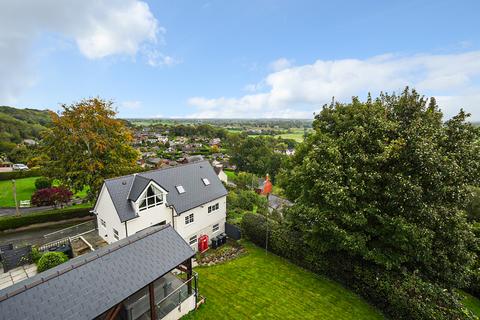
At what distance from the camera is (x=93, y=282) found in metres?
8.00

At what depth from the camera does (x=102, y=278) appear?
27.1ft

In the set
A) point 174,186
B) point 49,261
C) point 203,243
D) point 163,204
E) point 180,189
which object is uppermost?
point 174,186

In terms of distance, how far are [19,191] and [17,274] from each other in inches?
1338

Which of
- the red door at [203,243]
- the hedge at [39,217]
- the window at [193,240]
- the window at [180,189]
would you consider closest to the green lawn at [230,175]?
the hedge at [39,217]

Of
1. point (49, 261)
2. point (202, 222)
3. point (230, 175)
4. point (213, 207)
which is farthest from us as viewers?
point (230, 175)

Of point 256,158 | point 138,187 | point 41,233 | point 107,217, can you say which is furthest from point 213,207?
point 256,158

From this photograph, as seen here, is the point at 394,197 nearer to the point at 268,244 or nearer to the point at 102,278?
the point at 268,244

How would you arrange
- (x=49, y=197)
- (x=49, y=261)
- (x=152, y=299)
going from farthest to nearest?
1. (x=49, y=197)
2. (x=49, y=261)
3. (x=152, y=299)

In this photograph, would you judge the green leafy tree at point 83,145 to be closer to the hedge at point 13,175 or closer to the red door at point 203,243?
the red door at point 203,243

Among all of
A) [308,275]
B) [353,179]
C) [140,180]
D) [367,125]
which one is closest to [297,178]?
[353,179]

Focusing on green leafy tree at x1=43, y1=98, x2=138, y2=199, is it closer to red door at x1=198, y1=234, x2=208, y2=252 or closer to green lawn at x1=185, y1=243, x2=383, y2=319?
red door at x1=198, y1=234, x2=208, y2=252

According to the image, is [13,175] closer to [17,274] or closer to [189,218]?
[17,274]

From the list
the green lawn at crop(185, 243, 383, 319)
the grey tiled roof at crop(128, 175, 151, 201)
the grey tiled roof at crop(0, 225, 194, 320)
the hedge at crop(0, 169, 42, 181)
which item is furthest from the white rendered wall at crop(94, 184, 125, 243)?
the hedge at crop(0, 169, 42, 181)

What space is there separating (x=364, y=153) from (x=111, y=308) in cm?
1457
